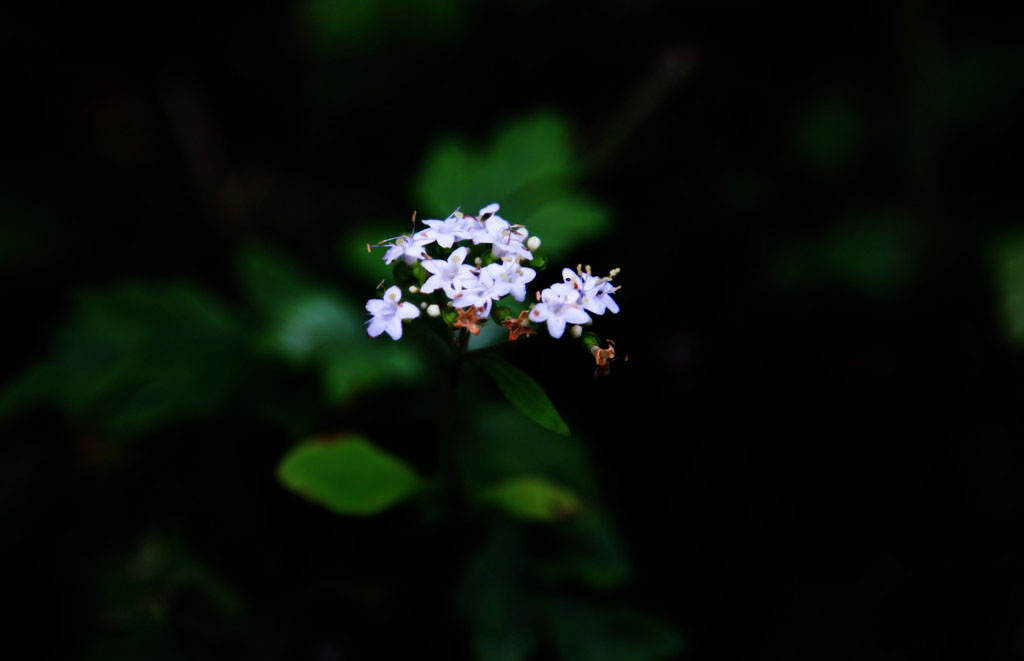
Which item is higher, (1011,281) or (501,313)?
(1011,281)

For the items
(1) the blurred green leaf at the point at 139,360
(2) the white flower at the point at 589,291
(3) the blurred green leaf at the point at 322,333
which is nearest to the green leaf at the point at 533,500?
(3) the blurred green leaf at the point at 322,333

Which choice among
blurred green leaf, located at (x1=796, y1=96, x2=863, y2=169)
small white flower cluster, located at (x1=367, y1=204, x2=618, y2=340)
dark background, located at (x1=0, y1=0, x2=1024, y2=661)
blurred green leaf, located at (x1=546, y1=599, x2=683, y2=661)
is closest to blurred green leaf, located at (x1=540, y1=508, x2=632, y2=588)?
blurred green leaf, located at (x1=546, y1=599, x2=683, y2=661)

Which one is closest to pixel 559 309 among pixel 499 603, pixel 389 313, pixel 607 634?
pixel 389 313

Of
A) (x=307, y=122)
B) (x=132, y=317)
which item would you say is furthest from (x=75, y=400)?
(x=307, y=122)

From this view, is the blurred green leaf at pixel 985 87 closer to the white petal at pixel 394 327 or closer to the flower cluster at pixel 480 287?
the flower cluster at pixel 480 287

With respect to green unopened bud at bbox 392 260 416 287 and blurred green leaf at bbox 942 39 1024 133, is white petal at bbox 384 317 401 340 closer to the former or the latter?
green unopened bud at bbox 392 260 416 287

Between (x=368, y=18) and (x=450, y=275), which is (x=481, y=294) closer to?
(x=450, y=275)
